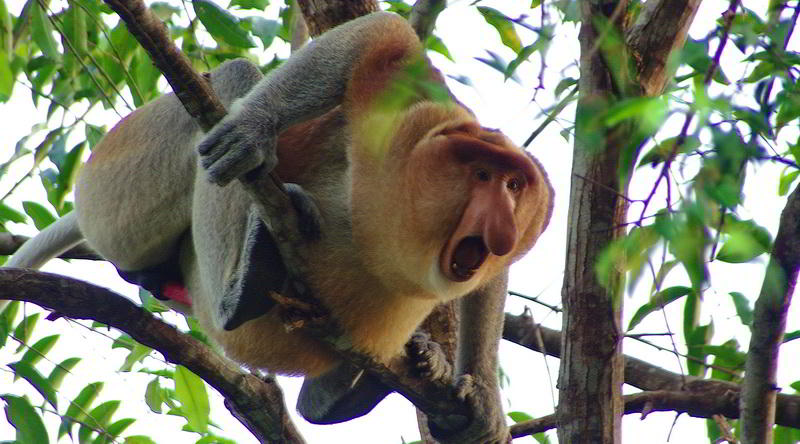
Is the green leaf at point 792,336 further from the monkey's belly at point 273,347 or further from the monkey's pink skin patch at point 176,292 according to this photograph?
the monkey's pink skin patch at point 176,292

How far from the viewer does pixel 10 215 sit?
186 inches

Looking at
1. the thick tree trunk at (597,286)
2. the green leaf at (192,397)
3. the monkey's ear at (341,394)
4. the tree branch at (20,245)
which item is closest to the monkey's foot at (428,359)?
the monkey's ear at (341,394)

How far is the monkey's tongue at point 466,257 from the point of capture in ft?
11.0

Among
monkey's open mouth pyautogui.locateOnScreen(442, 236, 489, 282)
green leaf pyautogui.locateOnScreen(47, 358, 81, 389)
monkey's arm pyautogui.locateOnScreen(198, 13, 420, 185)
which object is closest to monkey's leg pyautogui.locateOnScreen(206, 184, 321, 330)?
monkey's arm pyautogui.locateOnScreen(198, 13, 420, 185)

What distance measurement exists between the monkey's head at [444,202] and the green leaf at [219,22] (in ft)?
3.35

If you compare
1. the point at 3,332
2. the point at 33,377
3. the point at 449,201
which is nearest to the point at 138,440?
the point at 33,377

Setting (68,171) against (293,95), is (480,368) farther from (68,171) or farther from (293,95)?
(68,171)

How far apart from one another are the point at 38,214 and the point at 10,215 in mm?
133

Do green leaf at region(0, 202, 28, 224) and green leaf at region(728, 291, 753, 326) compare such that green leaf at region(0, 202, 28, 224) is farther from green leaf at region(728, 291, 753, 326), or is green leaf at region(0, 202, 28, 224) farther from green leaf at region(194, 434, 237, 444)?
green leaf at region(728, 291, 753, 326)

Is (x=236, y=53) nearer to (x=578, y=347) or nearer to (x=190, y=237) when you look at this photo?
(x=190, y=237)

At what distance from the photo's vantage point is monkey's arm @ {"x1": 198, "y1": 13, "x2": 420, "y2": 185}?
302 cm

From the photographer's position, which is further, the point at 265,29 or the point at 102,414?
the point at 102,414

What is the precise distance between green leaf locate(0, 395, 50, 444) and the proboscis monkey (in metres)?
0.78

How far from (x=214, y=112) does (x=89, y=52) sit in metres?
2.45
